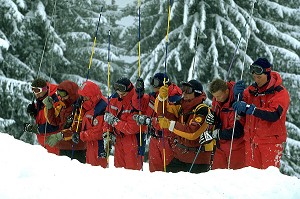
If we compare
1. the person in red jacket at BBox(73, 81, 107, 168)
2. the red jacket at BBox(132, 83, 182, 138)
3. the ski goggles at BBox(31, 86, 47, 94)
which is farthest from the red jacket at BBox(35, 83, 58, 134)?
the red jacket at BBox(132, 83, 182, 138)

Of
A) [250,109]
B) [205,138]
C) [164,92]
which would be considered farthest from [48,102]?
[250,109]

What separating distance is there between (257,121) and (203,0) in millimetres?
9884

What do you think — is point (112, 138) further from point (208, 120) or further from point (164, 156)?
point (208, 120)

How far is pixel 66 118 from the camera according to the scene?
9.35 m

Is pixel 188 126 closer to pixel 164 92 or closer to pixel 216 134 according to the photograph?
pixel 216 134

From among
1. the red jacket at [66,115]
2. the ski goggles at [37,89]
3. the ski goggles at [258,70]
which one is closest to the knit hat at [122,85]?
the red jacket at [66,115]

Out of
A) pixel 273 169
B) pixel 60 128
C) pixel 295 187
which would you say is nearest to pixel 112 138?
pixel 60 128

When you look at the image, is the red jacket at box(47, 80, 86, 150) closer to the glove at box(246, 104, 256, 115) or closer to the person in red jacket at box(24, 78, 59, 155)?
the person in red jacket at box(24, 78, 59, 155)

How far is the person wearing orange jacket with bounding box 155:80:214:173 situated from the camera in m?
7.52

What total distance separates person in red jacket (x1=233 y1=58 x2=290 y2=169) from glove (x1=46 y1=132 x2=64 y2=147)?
3.43 metres

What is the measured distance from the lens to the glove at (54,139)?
9.07 meters

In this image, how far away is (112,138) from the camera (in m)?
8.64

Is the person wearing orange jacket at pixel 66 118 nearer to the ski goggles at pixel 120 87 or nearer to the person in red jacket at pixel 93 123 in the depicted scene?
the person in red jacket at pixel 93 123

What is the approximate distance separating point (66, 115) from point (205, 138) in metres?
3.01
